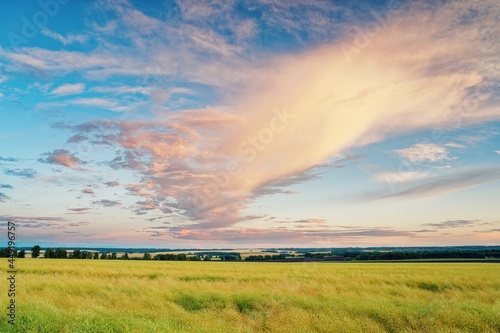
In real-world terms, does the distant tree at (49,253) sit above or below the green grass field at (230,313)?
below

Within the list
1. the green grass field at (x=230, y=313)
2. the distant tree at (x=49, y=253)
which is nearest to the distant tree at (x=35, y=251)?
the distant tree at (x=49, y=253)

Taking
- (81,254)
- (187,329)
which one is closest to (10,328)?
(187,329)

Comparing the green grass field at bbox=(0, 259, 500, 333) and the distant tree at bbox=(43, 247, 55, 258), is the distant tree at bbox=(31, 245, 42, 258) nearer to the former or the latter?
the distant tree at bbox=(43, 247, 55, 258)

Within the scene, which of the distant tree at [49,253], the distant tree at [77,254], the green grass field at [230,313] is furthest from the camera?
the distant tree at [77,254]

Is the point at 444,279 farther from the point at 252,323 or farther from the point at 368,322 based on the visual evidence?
the point at 252,323

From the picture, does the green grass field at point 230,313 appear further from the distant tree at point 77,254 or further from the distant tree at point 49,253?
the distant tree at point 49,253

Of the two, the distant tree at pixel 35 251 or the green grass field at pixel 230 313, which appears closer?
the green grass field at pixel 230 313

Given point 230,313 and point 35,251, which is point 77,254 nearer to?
point 35,251

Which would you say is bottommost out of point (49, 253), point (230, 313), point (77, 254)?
point (77, 254)

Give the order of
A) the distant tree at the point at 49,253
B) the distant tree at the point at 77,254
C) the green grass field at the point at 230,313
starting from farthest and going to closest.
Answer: the distant tree at the point at 77,254 → the distant tree at the point at 49,253 → the green grass field at the point at 230,313

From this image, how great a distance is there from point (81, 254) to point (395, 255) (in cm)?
8317

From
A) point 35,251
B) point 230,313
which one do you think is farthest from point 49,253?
point 230,313

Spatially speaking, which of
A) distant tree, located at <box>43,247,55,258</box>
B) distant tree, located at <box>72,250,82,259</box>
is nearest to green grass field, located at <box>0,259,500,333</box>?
distant tree, located at <box>72,250,82,259</box>

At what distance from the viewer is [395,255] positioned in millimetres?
97812
